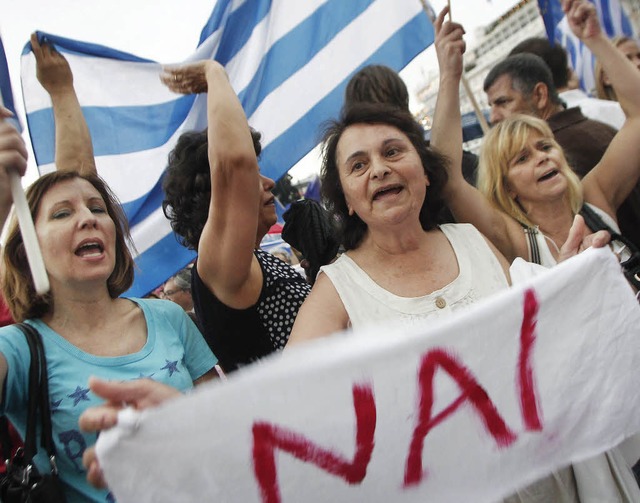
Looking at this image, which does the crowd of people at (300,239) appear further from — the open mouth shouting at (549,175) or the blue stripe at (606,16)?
the blue stripe at (606,16)

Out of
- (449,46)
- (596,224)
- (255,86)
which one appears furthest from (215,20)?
(596,224)

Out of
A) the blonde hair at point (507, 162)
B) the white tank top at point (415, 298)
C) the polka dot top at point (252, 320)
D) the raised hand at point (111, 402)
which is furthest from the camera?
the blonde hair at point (507, 162)

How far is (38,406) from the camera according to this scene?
4.49 feet

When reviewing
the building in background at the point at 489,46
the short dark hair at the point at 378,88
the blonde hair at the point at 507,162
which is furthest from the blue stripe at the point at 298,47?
the building in background at the point at 489,46

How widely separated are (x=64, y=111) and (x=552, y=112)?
280 cm

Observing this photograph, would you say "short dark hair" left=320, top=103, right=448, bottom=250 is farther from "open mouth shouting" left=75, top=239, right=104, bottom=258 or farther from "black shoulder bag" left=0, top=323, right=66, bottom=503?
"black shoulder bag" left=0, top=323, right=66, bottom=503

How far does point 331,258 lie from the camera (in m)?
2.35

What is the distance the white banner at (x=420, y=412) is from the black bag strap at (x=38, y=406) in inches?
15.4

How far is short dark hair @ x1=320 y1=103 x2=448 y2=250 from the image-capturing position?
1951 mm

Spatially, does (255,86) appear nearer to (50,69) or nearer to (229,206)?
(50,69)

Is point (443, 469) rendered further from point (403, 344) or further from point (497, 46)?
point (497, 46)

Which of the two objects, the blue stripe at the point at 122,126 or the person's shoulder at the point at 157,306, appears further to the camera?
the blue stripe at the point at 122,126

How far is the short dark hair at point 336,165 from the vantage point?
1.95m

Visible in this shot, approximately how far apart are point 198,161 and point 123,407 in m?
1.12
